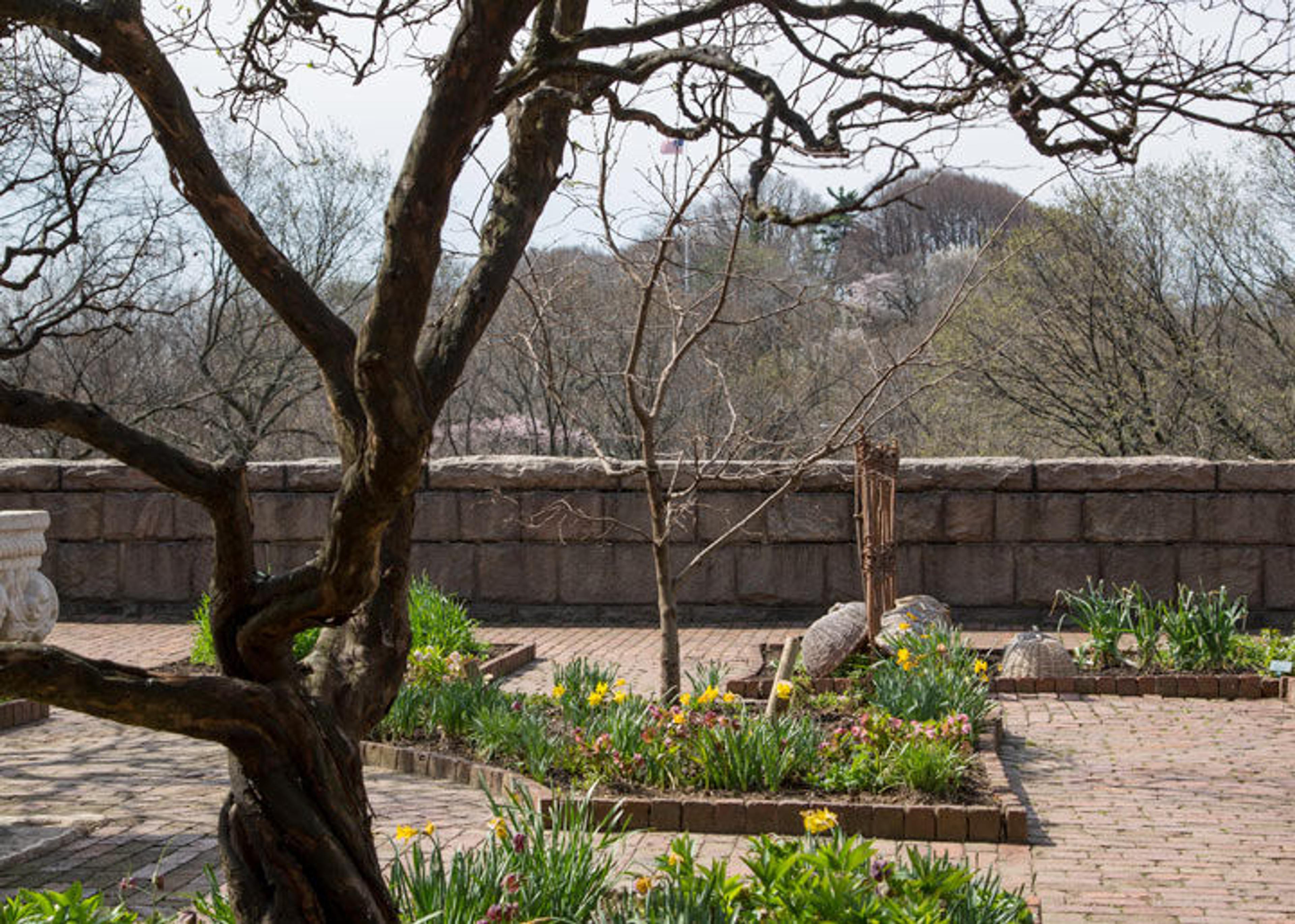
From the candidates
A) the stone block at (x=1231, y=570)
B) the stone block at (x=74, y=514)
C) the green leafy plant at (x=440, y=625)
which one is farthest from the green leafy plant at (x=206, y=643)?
the stone block at (x=1231, y=570)

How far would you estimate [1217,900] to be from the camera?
520 cm

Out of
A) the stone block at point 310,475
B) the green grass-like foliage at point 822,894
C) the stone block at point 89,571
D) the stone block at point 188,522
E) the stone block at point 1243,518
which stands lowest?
Result: the green grass-like foliage at point 822,894

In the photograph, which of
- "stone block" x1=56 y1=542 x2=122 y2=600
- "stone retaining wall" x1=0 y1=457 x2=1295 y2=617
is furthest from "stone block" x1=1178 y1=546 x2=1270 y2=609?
"stone block" x1=56 y1=542 x2=122 y2=600

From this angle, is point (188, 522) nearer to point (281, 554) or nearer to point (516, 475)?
point (281, 554)

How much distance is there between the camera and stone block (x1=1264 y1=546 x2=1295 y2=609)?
11.7m

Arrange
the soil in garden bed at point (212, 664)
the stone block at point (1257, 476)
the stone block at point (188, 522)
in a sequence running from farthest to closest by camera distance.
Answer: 1. the stone block at point (188, 522)
2. the stone block at point (1257, 476)
3. the soil in garden bed at point (212, 664)

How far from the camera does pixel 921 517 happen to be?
1212 cm

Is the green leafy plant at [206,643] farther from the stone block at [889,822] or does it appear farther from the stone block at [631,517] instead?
the stone block at [889,822]

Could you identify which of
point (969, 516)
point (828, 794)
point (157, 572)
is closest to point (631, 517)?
point (969, 516)

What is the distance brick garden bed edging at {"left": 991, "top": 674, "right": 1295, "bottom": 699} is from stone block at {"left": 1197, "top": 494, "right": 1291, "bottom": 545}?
2.87 m

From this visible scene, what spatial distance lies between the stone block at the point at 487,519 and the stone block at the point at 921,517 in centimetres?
314

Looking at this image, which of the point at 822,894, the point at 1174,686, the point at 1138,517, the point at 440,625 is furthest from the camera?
the point at 1138,517

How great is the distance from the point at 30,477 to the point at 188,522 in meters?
1.56

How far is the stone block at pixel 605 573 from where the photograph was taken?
12.6 meters
